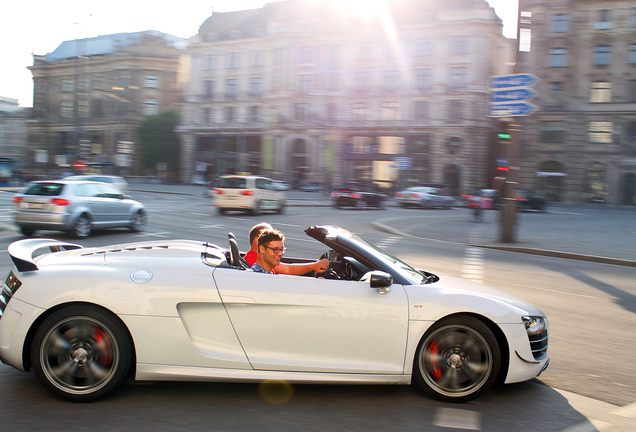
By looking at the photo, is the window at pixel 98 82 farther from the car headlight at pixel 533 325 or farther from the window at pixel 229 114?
the car headlight at pixel 533 325

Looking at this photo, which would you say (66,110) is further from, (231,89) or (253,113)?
(253,113)

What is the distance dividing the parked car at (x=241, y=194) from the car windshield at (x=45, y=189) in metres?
9.97

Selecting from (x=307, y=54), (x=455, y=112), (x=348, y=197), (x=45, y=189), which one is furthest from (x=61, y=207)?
(x=307, y=54)

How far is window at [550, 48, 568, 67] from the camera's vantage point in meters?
47.7

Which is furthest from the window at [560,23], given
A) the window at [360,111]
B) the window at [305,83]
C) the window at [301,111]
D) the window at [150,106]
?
the window at [150,106]

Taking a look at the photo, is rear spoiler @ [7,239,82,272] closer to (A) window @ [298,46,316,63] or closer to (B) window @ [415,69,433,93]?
(B) window @ [415,69,433,93]

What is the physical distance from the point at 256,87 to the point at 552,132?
33.6 meters

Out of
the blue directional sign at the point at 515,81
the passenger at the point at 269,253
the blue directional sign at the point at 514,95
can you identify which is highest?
the blue directional sign at the point at 515,81

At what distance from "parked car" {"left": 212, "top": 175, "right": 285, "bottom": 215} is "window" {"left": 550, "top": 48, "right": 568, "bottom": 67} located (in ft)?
117

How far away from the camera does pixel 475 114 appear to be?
52.0m

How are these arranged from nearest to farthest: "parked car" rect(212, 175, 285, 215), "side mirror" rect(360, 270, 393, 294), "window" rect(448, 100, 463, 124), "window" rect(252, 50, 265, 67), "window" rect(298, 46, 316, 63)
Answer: "side mirror" rect(360, 270, 393, 294) → "parked car" rect(212, 175, 285, 215) → "window" rect(448, 100, 463, 124) → "window" rect(298, 46, 316, 63) → "window" rect(252, 50, 265, 67)

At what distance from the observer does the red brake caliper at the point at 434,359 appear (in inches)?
142

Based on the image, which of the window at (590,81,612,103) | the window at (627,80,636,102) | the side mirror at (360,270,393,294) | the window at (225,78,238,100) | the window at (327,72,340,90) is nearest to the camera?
the side mirror at (360,270,393,294)

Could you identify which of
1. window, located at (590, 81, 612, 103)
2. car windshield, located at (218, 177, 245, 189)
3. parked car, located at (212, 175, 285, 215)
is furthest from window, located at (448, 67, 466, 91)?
car windshield, located at (218, 177, 245, 189)
